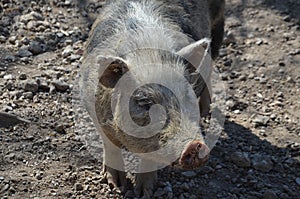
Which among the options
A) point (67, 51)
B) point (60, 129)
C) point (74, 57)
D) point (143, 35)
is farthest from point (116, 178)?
point (67, 51)

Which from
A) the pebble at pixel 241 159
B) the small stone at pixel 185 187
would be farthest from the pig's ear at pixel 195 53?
the pebble at pixel 241 159

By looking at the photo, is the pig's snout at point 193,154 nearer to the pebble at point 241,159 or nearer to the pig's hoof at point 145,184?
the pig's hoof at point 145,184

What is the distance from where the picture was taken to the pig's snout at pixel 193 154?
3.22 meters

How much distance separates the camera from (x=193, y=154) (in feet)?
10.6

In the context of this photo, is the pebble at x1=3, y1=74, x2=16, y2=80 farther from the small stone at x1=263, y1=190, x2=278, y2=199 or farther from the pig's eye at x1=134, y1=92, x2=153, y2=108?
the small stone at x1=263, y1=190, x2=278, y2=199

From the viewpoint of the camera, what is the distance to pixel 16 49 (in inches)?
219

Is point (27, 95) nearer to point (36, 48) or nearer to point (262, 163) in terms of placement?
point (36, 48)

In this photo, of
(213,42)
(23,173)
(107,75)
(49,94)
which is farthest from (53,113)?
(213,42)

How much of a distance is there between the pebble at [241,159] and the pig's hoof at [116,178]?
0.93 metres

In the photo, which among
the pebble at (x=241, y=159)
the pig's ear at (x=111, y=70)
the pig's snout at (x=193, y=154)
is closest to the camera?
the pig's snout at (x=193, y=154)

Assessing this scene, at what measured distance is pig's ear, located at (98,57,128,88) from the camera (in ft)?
11.8

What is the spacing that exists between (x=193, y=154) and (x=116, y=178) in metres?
1.22

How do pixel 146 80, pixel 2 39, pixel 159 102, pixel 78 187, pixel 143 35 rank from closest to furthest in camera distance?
pixel 159 102 → pixel 146 80 → pixel 143 35 → pixel 78 187 → pixel 2 39

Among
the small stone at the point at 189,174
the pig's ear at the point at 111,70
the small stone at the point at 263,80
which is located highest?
the pig's ear at the point at 111,70
